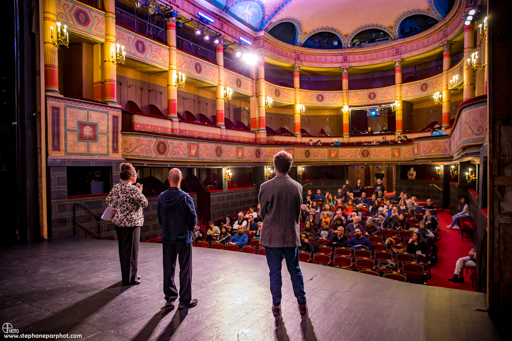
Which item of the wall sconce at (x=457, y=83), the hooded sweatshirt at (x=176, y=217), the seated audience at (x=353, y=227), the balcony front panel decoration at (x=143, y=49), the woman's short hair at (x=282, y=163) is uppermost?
the balcony front panel decoration at (x=143, y=49)

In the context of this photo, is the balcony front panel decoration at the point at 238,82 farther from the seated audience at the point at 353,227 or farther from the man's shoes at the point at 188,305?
the man's shoes at the point at 188,305

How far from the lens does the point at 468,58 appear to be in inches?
516

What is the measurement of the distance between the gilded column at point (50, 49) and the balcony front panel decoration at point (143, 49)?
2.57 m

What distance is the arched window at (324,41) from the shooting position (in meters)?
19.8

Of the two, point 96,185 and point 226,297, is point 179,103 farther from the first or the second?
point 226,297

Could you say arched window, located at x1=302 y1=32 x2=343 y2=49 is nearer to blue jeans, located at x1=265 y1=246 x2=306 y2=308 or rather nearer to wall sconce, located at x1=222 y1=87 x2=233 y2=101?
wall sconce, located at x1=222 y1=87 x2=233 y2=101

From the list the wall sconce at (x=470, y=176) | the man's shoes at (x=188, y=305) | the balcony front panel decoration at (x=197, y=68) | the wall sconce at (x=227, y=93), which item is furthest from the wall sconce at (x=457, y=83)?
the man's shoes at (x=188, y=305)

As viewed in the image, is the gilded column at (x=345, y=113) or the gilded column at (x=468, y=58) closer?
the gilded column at (x=468, y=58)

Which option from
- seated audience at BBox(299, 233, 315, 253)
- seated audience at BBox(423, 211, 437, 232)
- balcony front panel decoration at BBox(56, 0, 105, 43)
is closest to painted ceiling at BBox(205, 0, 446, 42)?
balcony front panel decoration at BBox(56, 0, 105, 43)

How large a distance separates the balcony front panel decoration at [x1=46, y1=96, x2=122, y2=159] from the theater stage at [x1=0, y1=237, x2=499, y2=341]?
13.4 feet

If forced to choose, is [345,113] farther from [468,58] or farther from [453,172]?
[453,172]

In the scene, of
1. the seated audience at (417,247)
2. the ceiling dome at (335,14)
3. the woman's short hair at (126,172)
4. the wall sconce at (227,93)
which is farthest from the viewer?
the ceiling dome at (335,14)

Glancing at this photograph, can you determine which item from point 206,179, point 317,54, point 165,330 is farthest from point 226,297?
point 317,54

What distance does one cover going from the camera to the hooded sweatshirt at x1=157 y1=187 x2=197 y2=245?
2.77m
